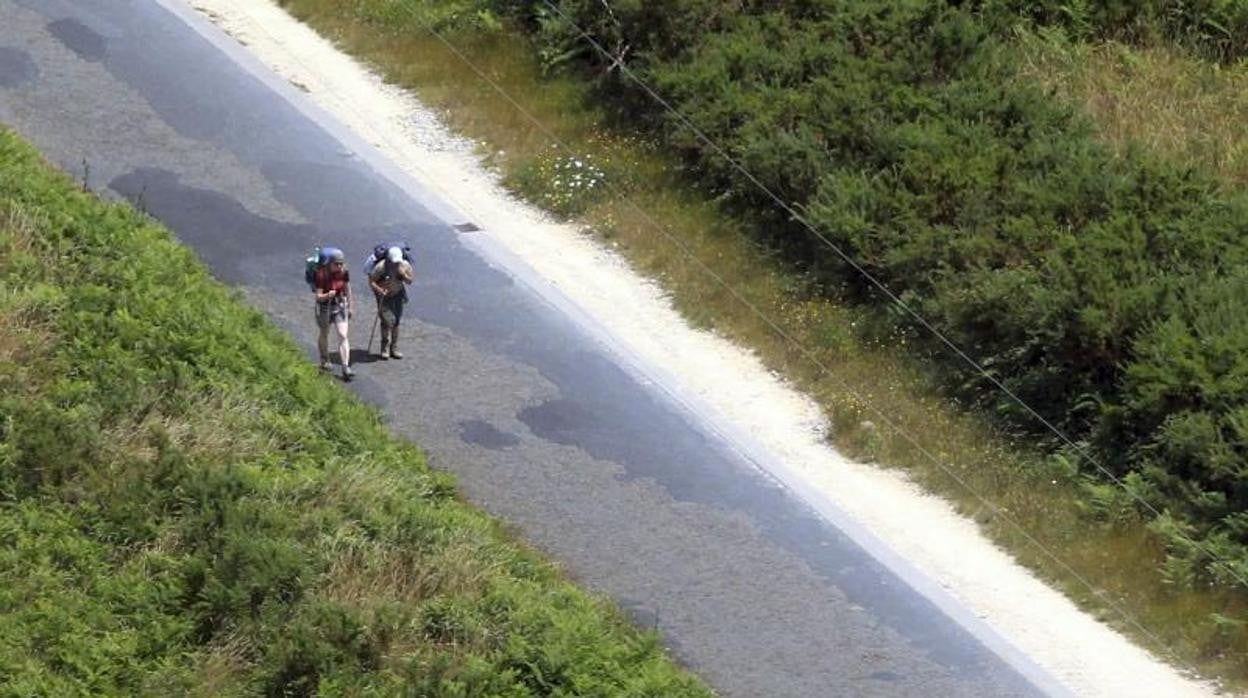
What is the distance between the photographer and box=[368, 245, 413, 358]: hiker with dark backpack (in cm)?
2081

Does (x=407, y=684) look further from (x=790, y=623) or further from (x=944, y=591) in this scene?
Answer: (x=944, y=591)

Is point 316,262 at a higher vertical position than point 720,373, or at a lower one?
lower

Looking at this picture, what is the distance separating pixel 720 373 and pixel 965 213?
273 cm

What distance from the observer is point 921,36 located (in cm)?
2473

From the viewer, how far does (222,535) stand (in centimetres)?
1694

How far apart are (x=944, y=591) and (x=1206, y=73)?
9677mm

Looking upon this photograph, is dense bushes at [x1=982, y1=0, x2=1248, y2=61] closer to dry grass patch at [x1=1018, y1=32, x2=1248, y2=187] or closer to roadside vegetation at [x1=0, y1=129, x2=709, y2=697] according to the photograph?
dry grass patch at [x1=1018, y1=32, x2=1248, y2=187]

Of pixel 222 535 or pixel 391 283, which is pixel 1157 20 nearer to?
pixel 391 283

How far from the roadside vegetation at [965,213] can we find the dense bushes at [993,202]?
28 millimetres

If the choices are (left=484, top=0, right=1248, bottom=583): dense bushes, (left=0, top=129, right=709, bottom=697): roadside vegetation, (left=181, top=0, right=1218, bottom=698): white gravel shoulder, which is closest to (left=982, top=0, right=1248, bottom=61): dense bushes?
(left=484, top=0, right=1248, bottom=583): dense bushes

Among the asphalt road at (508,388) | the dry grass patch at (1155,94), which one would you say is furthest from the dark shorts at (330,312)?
the dry grass patch at (1155,94)

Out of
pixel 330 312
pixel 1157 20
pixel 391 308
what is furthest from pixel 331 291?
pixel 1157 20

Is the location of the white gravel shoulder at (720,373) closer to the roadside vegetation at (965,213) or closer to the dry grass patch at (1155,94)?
the roadside vegetation at (965,213)

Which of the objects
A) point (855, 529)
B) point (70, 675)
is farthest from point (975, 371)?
point (70, 675)
